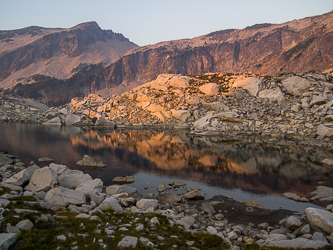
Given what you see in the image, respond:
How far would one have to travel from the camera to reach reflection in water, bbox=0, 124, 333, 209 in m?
20.4

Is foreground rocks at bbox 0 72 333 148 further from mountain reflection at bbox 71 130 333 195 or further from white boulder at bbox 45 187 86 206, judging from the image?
white boulder at bbox 45 187 86 206

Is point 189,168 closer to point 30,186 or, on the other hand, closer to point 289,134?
point 30,186

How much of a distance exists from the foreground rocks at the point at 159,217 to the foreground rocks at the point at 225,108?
1341 inches

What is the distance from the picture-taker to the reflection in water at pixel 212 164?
2045cm

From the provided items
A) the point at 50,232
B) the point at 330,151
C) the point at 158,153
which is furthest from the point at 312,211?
the point at 330,151

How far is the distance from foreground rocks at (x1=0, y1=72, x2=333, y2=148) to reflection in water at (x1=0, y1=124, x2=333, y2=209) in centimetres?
1235

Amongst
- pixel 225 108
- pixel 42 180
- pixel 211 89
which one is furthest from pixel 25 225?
pixel 211 89

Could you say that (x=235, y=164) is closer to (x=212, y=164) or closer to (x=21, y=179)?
(x=212, y=164)

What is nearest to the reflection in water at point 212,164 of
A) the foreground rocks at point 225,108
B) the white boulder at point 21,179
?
the white boulder at point 21,179

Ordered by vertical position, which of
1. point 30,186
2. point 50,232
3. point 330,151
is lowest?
point 330,151

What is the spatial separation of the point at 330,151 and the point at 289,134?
12.6 meters

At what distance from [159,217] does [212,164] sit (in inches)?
707

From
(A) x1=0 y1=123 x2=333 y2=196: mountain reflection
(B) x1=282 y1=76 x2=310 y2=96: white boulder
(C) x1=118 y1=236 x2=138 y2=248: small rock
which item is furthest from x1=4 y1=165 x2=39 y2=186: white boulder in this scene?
(B) x1=282 y1=76 x2=310 y2=96: white boulder

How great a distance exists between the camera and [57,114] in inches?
3258
